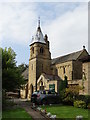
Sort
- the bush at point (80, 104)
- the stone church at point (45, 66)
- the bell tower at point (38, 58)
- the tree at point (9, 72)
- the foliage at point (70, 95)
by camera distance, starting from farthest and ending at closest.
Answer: the bell tower at point (38, 58), the stone church at point (45, 66), the tree at point (9, 72), the foliage at point (70, 95), the bush at point (80, 104)

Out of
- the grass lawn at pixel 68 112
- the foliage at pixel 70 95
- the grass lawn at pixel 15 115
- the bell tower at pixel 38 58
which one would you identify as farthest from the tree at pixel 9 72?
the bell tower at pixel 38 58

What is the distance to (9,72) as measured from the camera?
904 inches

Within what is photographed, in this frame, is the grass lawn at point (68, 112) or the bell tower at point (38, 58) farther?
the bell tower at point (38, 58)

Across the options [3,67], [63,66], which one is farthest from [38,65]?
[3,67]

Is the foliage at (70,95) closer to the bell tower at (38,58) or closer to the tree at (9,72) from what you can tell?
the tree at (9,72)

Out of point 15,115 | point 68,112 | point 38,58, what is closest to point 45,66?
point 38,58

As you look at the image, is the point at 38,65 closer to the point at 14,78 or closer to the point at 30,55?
the point at 30,55

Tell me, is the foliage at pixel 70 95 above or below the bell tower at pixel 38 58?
below

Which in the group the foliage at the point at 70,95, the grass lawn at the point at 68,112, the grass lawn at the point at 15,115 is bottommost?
the grass lawn at the point at 68,112

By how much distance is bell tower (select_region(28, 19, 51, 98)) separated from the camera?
1838 inches

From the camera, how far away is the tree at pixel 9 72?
22953 millimetres

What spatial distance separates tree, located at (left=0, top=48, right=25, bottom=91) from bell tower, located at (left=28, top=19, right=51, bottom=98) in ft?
63.9

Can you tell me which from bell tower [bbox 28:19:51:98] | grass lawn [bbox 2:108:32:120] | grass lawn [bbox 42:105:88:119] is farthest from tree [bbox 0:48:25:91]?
bell tower [bbox 28:19:51:98]

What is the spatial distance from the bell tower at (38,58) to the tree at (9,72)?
19.5 metres
